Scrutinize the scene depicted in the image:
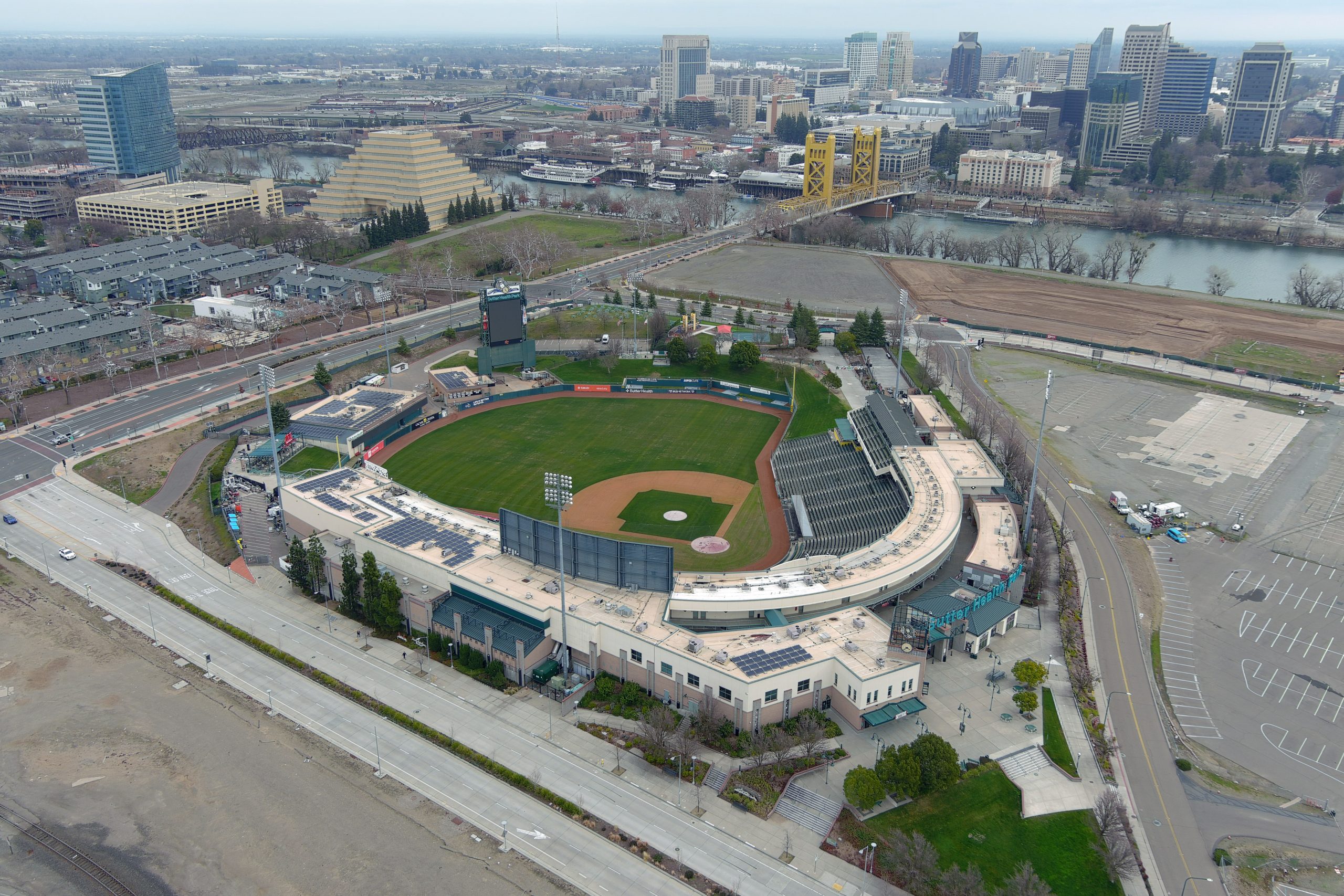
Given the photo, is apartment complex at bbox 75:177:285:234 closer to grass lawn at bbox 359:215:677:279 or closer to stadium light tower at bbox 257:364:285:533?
grass lawn at bbox 359:215:677:279

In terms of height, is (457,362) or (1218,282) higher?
(1218,282)

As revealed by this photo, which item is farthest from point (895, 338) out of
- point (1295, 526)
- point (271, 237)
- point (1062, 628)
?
point (271, 237)

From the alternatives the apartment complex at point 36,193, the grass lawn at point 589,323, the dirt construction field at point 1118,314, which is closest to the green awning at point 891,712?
the grass lawn at point 589,323

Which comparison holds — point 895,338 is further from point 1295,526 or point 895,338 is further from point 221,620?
point 221,620

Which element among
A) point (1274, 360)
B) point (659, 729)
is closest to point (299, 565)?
point (659, 729)

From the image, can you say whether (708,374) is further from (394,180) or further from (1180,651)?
(394,180)

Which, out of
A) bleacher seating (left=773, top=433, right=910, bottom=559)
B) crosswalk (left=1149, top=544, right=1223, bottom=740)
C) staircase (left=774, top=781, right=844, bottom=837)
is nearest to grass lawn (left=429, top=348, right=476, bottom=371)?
bleacher seating (left=773, top=433, right=910, bottom=559)
